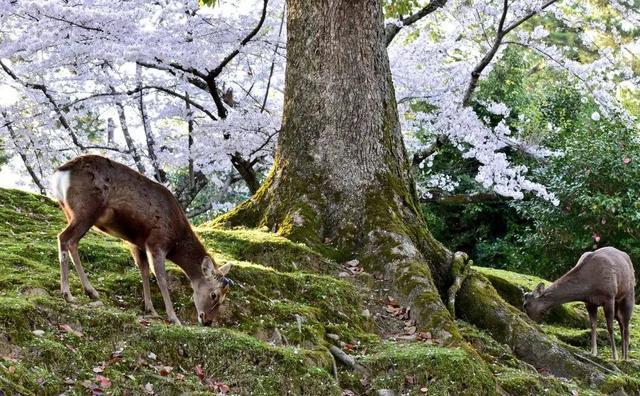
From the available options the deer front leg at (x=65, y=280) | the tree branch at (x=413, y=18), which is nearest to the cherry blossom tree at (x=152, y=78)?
the tree branch at (x=413, y=18)

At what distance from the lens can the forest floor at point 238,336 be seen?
526 cm

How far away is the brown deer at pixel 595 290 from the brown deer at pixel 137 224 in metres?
5.15

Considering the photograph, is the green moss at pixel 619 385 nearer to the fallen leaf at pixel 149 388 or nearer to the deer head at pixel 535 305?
the deer head at pixel 535 305

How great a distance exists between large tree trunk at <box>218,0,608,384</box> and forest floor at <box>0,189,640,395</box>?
36cm

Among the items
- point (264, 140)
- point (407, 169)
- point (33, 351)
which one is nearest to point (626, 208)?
point (264, 140)

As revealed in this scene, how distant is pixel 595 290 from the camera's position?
1028 centimetres

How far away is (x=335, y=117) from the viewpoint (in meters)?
8.86

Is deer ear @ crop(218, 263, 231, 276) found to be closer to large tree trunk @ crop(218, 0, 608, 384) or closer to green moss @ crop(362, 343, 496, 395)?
green moss @ crop(362, 343, 496, 395)

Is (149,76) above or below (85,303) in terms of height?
above

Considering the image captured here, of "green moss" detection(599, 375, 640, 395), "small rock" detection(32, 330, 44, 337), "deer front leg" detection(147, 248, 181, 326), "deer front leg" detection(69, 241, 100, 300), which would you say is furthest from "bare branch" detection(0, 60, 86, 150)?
"green moss" detection(599, 375, 640, 395)

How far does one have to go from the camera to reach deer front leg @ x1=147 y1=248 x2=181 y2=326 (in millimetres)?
6387

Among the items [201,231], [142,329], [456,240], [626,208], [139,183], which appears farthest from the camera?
[456,240]

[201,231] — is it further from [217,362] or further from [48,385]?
[48,385]

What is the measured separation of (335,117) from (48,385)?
4738 mm
